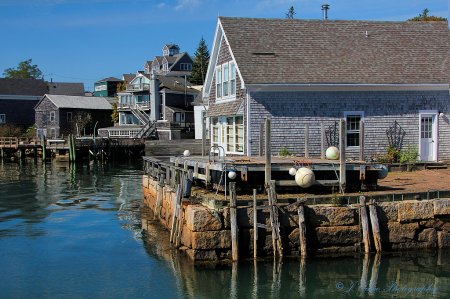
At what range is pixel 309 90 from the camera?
2105 centimetres

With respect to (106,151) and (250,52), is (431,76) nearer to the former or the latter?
(250,52)

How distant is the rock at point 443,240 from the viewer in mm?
12859

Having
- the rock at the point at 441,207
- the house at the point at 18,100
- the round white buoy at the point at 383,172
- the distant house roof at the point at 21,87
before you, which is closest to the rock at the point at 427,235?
the rock at the point at 441,207

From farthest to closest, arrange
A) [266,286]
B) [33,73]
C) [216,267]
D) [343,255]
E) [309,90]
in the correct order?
[33,73] < [309,90] < [343,255] < [216,267] < [266,286]

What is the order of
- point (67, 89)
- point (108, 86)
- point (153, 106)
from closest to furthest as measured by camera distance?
1. point (153, 106)
2. point (108, 86)
3. point (67, 89)

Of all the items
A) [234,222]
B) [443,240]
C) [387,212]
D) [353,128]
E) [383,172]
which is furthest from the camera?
[353,128]

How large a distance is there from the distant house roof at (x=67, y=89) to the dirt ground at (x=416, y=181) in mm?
93966

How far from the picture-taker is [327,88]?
21000mm

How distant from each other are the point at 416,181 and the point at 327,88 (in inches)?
256

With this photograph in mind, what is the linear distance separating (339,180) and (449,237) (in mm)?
3593

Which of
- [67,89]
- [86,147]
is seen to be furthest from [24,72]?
[86,147]

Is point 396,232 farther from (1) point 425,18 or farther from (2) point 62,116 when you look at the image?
(2) point 62,116

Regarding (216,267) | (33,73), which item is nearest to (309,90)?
(216,267)

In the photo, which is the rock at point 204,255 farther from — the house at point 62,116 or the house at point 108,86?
the house at point 108,86
